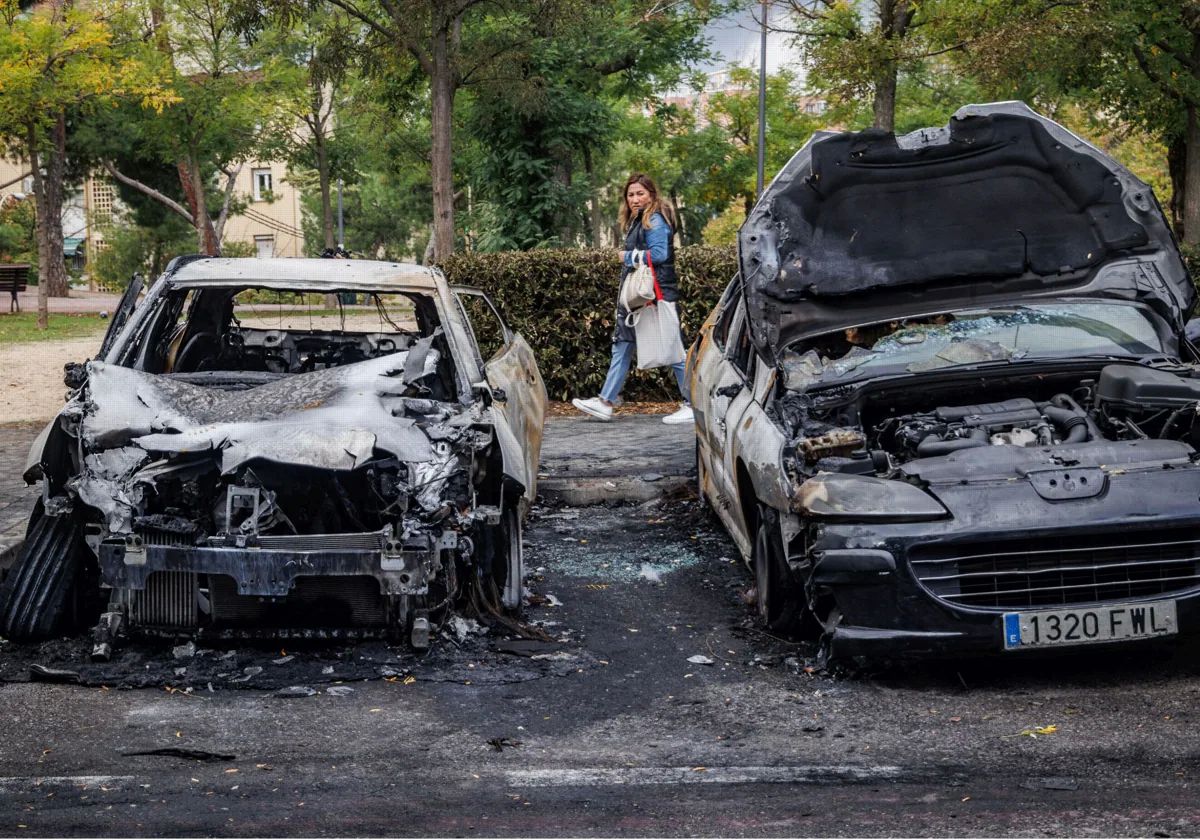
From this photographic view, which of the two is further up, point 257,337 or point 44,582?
point 257,337

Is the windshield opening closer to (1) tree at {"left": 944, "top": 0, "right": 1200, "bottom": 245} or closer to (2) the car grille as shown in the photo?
(2) the car grille

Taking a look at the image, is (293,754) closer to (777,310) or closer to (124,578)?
(124,578)

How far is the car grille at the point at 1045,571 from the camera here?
527cm

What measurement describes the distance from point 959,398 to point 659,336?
216 inches

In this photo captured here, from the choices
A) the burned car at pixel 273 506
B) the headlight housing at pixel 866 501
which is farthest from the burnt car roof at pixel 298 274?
the headlight housing at pixel 866 501

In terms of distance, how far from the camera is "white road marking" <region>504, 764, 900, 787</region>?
173 inches

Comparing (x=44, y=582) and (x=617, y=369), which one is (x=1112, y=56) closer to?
(x=617, y=369)

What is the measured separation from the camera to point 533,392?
350 inches

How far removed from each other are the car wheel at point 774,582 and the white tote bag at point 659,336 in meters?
5.62

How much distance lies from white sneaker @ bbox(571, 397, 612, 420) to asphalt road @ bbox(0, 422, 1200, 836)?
237 inches

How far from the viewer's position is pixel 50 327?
26.2 m

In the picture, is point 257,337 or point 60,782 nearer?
point 60,782

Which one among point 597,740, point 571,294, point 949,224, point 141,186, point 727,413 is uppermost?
point 141,186

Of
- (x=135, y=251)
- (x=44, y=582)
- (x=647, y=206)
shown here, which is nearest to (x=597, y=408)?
(x=647, y=206)
